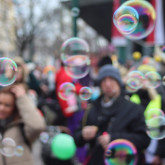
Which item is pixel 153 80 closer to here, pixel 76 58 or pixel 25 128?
pixel 76 58

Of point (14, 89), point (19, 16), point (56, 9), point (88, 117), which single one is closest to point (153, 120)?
point (88, 117)

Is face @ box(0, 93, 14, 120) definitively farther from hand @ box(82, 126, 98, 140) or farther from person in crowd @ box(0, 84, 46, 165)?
hand @ box(82, 126, 98, 140)

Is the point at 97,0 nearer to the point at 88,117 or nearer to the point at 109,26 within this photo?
the point at 109,26

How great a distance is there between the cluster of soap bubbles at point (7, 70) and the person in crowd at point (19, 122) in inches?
5.5

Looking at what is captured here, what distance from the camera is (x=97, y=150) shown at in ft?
9.17

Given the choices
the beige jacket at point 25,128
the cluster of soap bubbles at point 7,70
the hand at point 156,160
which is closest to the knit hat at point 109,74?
the beige jacket at point 25,128

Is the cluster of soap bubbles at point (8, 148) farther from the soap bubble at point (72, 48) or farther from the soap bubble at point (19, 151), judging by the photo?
the soap bubble at point (72, 48)

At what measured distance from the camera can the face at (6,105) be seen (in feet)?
9.14

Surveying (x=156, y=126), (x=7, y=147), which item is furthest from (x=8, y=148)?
(x=156, y=126)

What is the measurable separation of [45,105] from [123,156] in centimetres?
223

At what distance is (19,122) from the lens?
112 inches

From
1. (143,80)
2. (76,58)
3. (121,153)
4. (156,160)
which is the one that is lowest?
(156,160)

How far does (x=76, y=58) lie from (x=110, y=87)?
1.18 metres

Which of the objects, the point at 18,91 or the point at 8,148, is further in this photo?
the point at 18,91
